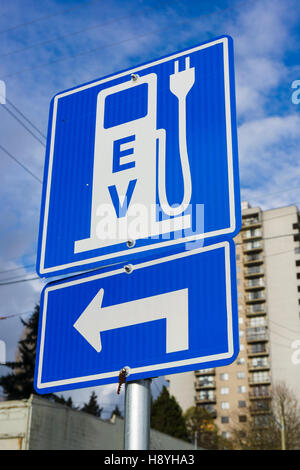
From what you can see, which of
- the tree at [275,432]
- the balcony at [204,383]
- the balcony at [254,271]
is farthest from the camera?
the balcony at [254,271]

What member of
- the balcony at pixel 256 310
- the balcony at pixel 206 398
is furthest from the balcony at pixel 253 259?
the balcony at pixel 206 398

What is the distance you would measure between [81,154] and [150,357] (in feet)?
3.77

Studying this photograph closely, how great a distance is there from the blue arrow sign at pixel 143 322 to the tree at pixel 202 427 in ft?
220

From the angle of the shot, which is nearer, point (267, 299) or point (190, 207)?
point (190, 207)

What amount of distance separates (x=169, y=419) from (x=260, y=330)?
2178 cm

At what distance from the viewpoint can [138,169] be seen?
2.42 metres

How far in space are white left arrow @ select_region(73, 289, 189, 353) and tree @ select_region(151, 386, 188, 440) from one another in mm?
59889

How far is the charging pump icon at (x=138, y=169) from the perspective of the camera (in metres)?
2.29

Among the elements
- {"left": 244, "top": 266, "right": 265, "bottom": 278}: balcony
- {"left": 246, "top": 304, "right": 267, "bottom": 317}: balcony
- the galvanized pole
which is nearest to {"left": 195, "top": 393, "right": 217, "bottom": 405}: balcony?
{"left": 246, "top": 304, "right": 267, "bottom": 317}: balcony

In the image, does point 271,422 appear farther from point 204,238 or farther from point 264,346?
point 204,238

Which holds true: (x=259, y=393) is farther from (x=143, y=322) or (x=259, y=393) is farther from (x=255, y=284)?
(x=143, y=322)

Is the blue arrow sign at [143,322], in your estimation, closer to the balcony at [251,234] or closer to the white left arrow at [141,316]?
the white left arrow at [141,316]
